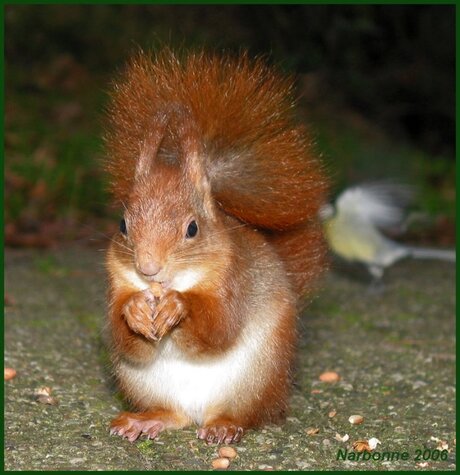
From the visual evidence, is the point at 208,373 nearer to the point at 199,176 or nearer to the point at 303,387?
the point at 199,176

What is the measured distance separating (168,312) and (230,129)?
24.7 inches

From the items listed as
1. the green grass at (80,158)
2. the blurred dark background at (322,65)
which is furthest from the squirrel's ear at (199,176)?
the blurred dark background at (322,65)

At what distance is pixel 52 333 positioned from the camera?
364cm

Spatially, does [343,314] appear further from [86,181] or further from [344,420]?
[86,181]

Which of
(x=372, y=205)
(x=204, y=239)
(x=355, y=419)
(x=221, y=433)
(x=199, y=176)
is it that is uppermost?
(x=372, y=205)

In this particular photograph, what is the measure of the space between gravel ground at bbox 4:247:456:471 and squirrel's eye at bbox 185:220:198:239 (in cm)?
40

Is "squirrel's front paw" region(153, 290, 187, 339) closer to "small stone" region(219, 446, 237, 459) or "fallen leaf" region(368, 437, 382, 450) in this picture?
"small stone" region(219, 446, 237, 459)

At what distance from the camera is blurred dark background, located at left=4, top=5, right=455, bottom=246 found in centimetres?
812

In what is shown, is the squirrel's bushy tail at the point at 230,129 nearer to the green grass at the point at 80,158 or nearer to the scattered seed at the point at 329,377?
the scattered seed at the point at 329,377

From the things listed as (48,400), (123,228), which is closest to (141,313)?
(123,228)

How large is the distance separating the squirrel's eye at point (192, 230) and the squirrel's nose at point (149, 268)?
0.15 metres

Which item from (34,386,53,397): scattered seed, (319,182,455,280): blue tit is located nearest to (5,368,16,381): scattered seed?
(34,386,53,397): scattered seed

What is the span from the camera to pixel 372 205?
16.7 feet

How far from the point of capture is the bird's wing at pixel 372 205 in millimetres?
4983
